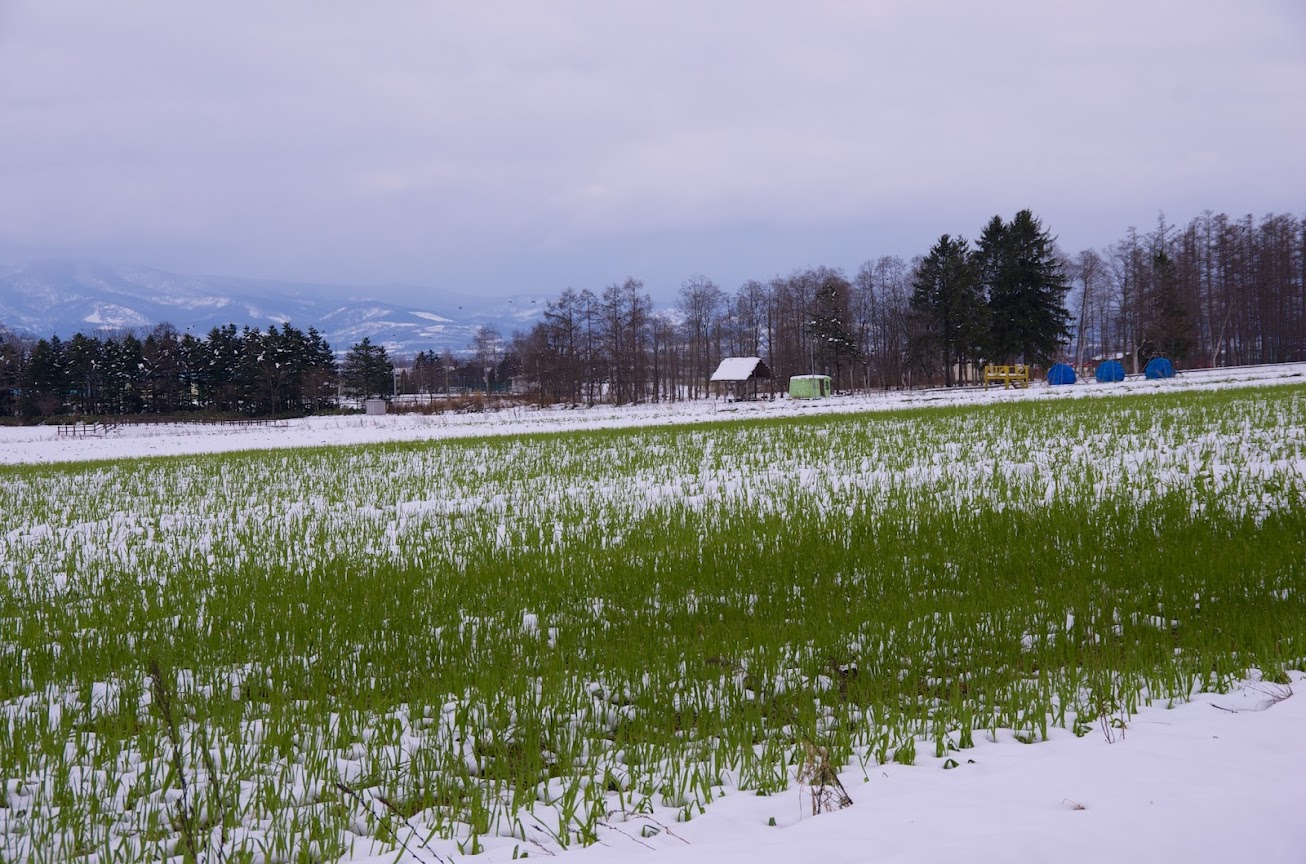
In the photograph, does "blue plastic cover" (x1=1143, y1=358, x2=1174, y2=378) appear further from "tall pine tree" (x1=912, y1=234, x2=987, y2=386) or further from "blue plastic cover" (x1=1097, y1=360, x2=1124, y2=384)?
"tall pine tree" (x1=912, y1=234, x2=987, y2=386)

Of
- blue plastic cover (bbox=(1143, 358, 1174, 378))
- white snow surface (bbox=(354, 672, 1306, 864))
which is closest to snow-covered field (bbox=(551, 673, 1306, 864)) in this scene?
white snow surface (bbox=(354, 672, 1306, 864))

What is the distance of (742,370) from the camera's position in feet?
240

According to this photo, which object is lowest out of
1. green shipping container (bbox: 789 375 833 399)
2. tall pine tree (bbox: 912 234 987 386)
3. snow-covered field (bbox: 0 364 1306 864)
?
snow-covered field (bbox: 0 364 1306 864)

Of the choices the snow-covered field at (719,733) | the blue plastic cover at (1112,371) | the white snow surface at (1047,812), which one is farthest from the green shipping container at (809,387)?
the white snow surface at (1047,812)

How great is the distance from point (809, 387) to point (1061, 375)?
19.1 metres

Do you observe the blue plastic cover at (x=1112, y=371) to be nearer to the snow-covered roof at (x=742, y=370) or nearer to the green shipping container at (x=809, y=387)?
the green shipping container at (x=809, y=387)

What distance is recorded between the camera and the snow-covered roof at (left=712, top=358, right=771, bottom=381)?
2857 inches

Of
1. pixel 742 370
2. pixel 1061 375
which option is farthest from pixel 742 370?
pixel 1061 375

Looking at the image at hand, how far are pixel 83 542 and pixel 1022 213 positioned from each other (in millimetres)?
69727

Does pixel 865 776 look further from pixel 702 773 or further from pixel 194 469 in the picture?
pixel 194 469

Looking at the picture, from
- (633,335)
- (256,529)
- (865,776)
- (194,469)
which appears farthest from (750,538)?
(633,335)

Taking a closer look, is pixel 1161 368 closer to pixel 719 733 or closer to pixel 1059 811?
pixel 719 733

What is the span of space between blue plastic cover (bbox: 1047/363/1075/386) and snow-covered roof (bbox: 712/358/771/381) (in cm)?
2534

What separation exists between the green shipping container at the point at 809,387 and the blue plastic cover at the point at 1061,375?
57.0 feet
